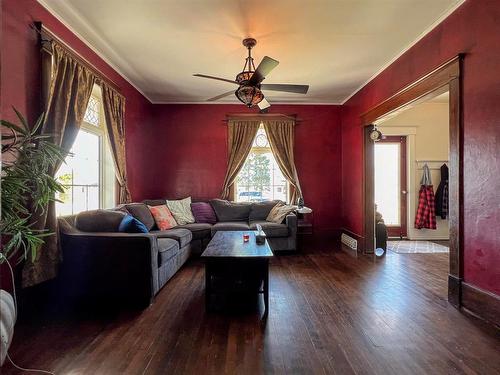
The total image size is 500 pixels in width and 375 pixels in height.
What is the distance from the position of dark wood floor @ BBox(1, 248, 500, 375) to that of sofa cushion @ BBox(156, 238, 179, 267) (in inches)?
14.5

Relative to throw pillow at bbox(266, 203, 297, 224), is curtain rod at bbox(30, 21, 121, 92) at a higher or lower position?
higher

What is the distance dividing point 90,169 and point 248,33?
279 centimetres

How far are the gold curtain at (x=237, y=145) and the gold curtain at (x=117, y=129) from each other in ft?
6.60

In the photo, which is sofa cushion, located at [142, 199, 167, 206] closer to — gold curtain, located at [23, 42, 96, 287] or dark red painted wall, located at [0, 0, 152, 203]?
gold curtain, located at [23, 42, 96, 287]

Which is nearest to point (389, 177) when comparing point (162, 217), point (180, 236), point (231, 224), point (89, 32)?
point (231, 224)

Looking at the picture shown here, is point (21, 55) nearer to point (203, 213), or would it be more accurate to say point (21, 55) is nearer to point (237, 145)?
point (203, 213)

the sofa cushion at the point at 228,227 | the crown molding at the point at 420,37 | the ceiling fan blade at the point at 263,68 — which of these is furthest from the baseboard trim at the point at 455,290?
the sofa cushion at the point at 228,227

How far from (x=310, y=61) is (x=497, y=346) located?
12.0 feet

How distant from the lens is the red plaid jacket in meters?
5.82

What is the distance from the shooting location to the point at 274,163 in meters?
5.96

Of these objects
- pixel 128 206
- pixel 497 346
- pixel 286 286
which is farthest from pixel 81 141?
pixel 497 346

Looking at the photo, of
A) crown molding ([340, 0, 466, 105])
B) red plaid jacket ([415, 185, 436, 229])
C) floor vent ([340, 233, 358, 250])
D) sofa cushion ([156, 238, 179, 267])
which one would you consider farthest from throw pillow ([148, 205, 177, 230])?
red plaid jacket ([415, 185, 436, 229])

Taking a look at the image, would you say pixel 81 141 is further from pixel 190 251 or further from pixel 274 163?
pixel 274 163

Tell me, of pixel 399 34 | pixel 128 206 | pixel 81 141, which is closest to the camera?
pixel 399 34
